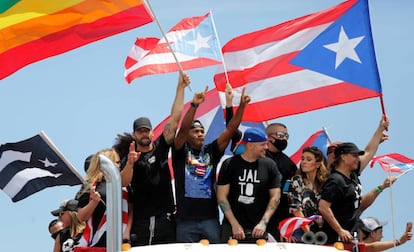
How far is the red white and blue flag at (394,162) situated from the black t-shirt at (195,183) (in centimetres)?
333

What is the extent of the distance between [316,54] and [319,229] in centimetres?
337

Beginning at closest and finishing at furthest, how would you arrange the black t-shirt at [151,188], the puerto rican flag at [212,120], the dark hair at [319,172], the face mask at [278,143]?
1. the black t-shirt at [151,188]
2. the dark hair at [319,172]
3. the face mask at [278,143]
4. the puerto rican flag at [212,120]

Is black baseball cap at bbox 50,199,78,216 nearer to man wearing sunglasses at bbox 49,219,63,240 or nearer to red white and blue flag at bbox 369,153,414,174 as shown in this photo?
man wearing sunglasses at bbox 49,219,63,240

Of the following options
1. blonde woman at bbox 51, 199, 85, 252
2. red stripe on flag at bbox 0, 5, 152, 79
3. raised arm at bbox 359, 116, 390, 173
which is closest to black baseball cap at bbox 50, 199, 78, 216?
blonde woman at bbox 51, 199, 85, 252

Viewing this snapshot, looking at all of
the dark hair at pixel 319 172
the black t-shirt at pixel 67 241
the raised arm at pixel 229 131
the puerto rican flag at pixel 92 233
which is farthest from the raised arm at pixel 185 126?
the dark hair at pixel 319 172

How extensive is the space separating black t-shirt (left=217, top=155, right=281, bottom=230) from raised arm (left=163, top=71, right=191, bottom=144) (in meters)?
0.69

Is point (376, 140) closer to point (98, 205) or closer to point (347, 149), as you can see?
point (347, 149)

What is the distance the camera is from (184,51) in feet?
43.3

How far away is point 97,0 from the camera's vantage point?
11969 millimetres

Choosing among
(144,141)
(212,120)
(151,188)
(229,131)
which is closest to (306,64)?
(212,120)

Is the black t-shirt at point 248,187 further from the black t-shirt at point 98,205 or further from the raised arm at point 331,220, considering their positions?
the black t-shirt at point 98,205

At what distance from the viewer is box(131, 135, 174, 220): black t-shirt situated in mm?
10820

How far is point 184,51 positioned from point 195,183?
107 inches

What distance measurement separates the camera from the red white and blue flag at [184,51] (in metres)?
13.0
